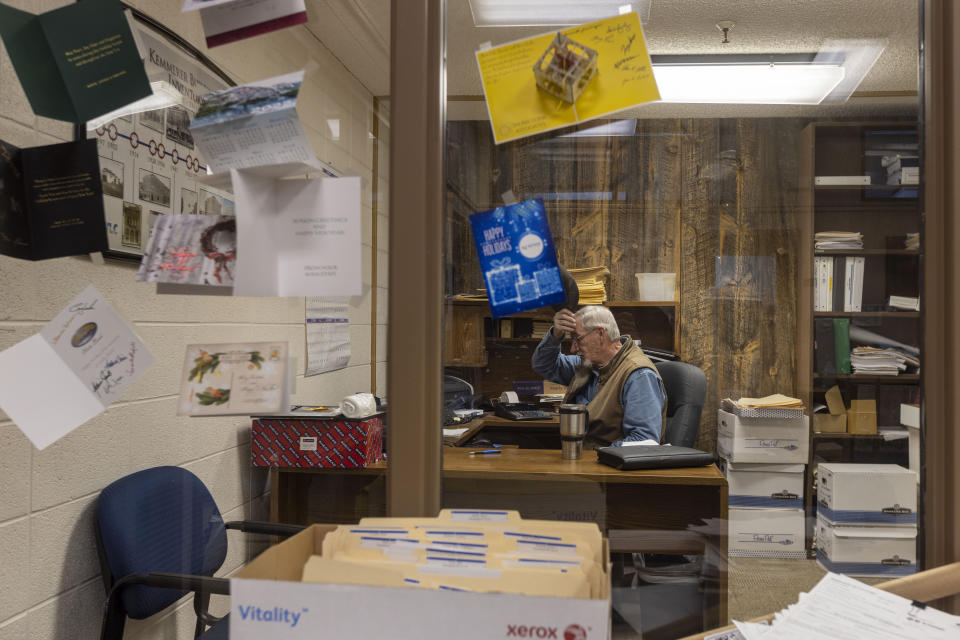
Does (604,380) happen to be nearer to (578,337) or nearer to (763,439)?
(578,337)

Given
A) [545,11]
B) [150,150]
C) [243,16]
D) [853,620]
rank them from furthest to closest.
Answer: [150,150], [545,11], [243,16], [853,620]

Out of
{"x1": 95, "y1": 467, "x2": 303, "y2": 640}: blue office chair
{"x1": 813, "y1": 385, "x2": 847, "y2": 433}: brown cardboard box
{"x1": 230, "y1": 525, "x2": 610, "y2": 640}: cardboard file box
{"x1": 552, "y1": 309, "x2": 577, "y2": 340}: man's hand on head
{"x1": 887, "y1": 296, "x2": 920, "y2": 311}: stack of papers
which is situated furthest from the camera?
{"x1": 95, "y1": 467, "x2": 303, "y2": 640}: blue office chair

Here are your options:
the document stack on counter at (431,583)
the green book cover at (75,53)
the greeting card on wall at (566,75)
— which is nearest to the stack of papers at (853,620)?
the document stack on counter at (431,583)

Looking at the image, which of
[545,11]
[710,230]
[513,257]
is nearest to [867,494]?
[710,230]

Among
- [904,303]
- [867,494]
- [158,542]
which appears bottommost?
[158,542]

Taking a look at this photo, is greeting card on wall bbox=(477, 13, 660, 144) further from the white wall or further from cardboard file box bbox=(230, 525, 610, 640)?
cardboard file box bbox=(230, 525, 610, 640)

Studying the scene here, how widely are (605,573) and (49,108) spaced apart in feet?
3.24

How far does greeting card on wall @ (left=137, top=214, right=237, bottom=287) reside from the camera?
88 cm

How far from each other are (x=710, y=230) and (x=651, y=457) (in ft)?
1.62

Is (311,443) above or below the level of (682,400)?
below

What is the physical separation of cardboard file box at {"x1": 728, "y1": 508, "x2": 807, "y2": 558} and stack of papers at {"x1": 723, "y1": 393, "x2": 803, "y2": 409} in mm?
210

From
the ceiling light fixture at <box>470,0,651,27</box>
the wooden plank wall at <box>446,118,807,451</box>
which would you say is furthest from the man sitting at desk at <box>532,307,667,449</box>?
the ceiling light fixture at <box>470,0,651,27</box>

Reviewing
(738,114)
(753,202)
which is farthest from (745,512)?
(738,114)

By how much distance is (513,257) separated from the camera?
1021mm
